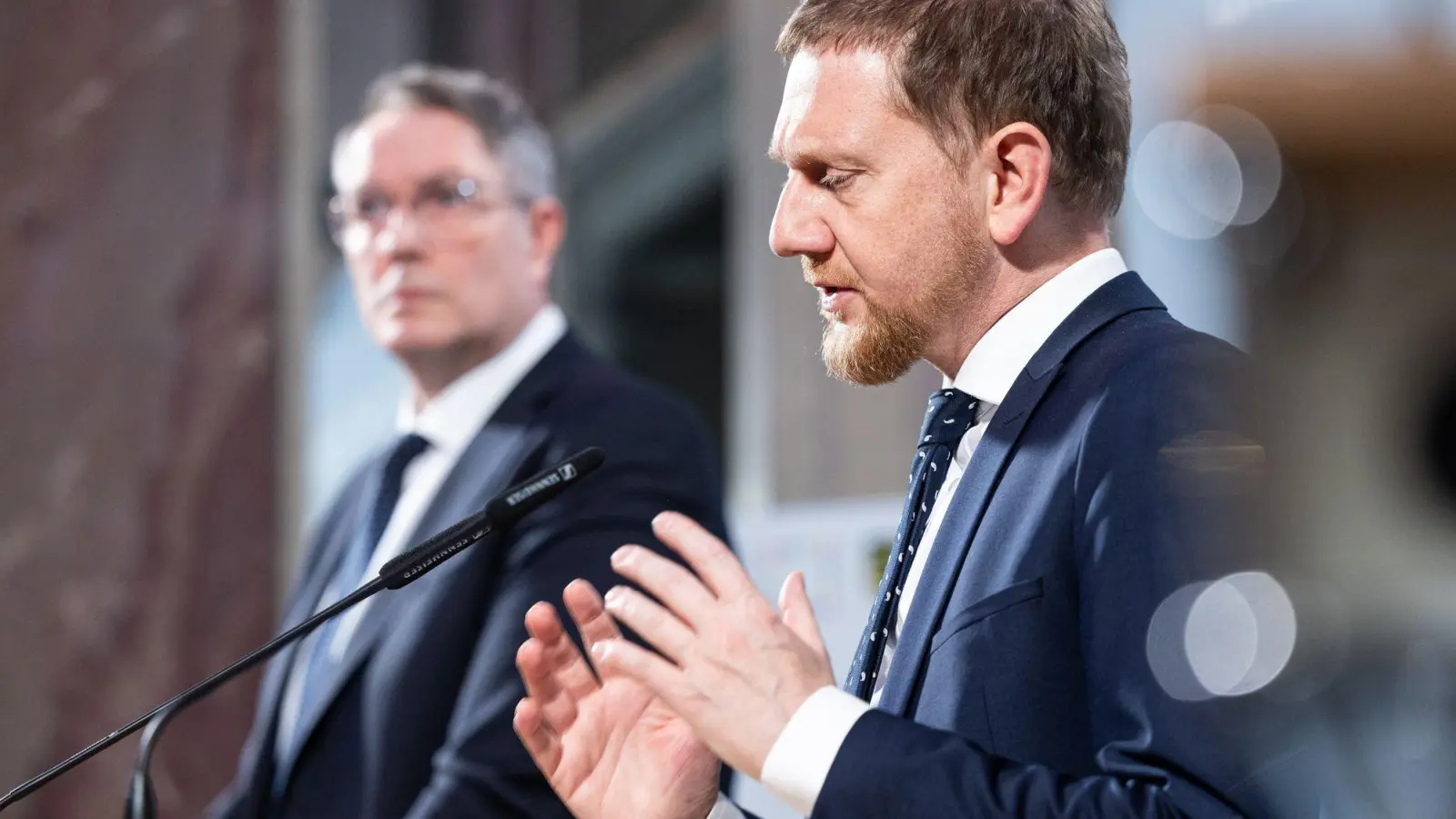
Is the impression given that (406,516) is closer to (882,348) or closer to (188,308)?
(882,348)

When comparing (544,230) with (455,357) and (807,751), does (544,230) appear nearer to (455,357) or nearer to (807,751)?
(455,357)

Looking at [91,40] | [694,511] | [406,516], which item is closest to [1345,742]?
[694,511]

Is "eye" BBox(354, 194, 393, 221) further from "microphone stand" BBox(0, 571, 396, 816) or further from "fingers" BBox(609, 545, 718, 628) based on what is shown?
"fingers" BBox(609, 545, 718, 628)

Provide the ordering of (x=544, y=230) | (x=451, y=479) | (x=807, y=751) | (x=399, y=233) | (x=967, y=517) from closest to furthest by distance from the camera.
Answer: (x=807, y=751) → (x=967, y=517) → (x=451, y=479) → (x=399, y=233) → (x=544, y=230)

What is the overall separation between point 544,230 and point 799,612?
1565mm

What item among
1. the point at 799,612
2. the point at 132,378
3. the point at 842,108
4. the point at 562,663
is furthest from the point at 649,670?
the point at 132,378

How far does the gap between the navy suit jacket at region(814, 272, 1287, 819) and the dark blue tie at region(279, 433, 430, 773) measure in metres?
1.35

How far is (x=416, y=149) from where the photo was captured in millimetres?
2785

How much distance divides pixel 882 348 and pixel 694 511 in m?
0.87

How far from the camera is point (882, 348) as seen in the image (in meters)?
1.57

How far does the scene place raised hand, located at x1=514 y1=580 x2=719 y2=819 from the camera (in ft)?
5.14

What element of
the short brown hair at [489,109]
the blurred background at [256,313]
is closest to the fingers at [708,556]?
the blurred background at [256,313]

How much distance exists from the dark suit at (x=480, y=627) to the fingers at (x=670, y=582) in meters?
0.90

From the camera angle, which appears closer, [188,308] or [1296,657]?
[1296,657]
